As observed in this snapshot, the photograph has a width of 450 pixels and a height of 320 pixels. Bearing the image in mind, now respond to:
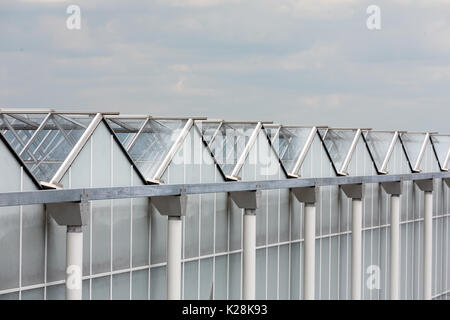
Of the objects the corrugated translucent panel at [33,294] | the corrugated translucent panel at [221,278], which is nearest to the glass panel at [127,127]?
the corrugated translucent panel at [221,278]

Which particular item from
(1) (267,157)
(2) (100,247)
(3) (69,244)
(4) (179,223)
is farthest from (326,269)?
(3) (69,244)

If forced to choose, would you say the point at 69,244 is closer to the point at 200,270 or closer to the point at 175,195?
the point at 175,195

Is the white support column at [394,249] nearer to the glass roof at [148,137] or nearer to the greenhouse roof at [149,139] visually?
the greenhouse roof at [149,139]

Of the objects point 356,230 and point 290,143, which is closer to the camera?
point 290,143

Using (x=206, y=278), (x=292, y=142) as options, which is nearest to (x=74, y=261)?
(x=206, y=278)

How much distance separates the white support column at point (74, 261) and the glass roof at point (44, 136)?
72.4 inches

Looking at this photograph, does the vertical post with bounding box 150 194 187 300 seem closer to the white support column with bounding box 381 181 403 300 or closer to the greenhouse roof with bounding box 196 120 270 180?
the greenhouse roof with bounding box 196 120 270 180

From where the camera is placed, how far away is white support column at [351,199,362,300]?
44156mm

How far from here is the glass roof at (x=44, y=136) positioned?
1000 inches

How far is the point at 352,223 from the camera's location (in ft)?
145

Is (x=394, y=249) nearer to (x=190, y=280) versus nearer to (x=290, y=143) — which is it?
(x=290, y=143)

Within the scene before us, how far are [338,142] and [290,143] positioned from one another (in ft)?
16.8

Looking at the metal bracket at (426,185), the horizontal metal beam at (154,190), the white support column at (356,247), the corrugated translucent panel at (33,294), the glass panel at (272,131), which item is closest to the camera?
the horizontal metal beam at (154,190)

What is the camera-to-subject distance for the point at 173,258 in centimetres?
2942
